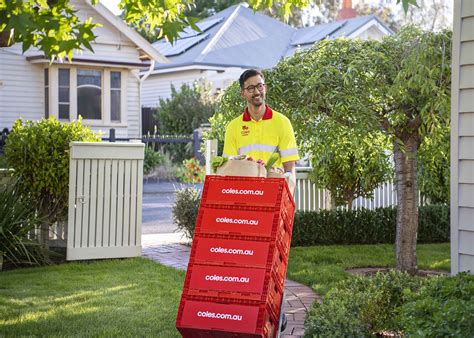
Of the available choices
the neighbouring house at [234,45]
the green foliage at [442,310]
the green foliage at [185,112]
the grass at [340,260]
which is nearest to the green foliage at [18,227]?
the grass at [340,260]

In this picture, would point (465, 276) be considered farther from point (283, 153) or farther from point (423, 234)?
point (423, 234)

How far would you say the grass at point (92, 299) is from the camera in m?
5.80

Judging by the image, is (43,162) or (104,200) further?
(104,200)

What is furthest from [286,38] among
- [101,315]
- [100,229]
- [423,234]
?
[101,315]

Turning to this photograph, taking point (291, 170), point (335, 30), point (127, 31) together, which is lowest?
point (291, 170)

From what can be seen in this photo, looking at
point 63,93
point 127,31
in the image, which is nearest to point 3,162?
point 63,93

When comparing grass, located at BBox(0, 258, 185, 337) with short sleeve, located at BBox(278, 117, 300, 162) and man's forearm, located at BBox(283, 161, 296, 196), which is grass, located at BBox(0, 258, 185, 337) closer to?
man's forearm, located at BBox(283, 161, 296, 196)

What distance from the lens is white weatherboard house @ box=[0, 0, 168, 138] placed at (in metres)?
22.4

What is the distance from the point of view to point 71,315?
6.24 m

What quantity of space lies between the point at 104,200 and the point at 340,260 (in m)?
2.78

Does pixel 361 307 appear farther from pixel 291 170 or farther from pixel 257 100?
pixel 257 100

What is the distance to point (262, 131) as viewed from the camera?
211 inches

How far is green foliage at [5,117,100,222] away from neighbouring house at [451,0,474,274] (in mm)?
4740

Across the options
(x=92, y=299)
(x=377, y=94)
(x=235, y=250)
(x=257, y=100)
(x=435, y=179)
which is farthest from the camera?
(x=435, y=179)
